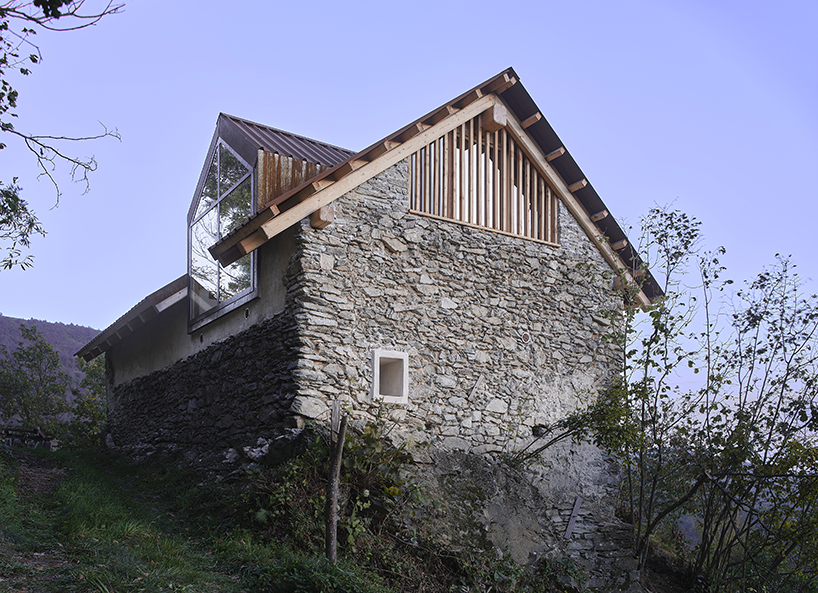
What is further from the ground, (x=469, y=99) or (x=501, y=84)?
(x=501, y=84)

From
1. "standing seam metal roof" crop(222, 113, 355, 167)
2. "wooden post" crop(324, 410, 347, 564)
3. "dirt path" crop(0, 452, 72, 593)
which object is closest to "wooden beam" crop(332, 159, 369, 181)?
"standing seam metal roof" crop(222, 113, 355, 167)

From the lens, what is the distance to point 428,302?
9633 mm

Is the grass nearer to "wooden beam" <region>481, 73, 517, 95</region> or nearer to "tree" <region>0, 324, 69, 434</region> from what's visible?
→ "wooden beam" <region>481, 73, 517, 95</region>

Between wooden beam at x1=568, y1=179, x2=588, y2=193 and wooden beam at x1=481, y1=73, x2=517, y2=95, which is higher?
wooden beam at x1=481, y1=73, x2=517, y2=95

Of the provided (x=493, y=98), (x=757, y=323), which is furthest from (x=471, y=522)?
(x=493, y=98)

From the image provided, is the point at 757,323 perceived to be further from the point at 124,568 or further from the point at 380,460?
the point at 124,568

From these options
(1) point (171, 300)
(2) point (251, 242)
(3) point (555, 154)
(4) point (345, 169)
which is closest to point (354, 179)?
(4) point (345, 169)

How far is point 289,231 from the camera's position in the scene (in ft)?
29.7

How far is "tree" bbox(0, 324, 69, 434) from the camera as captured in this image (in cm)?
2486

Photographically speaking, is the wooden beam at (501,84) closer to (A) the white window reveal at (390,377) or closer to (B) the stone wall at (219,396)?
(A) the white window reveal at (390,377)

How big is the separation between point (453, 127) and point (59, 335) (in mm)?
39824

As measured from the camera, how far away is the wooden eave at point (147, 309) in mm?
12008

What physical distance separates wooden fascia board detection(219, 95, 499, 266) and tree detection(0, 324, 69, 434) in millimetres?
19647

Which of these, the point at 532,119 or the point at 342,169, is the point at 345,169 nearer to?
the point at 342,169
